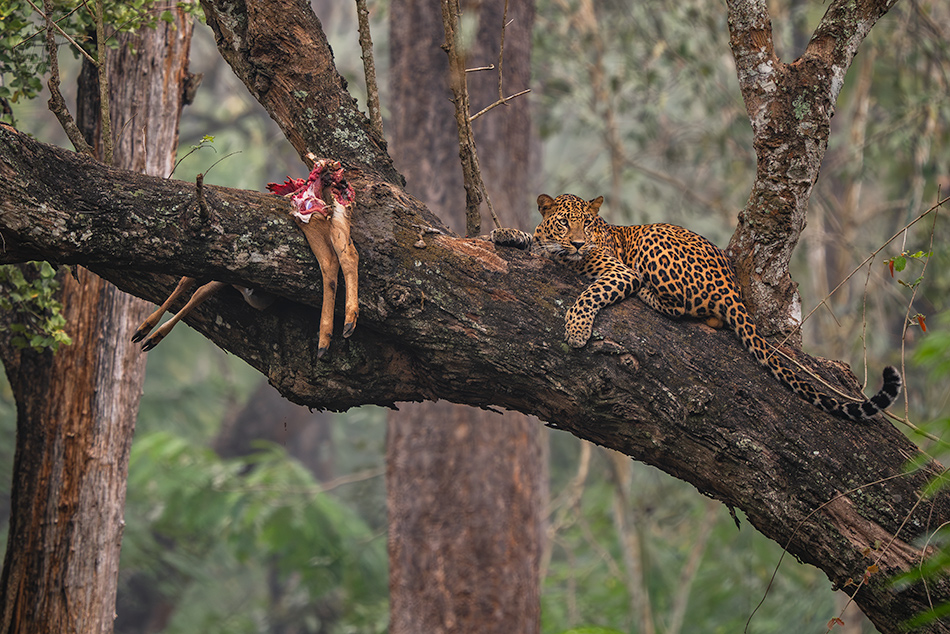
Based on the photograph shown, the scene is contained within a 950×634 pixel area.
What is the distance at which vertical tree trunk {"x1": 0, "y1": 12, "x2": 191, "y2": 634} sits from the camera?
532 centimetres

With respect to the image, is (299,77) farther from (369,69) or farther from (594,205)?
(594,205)

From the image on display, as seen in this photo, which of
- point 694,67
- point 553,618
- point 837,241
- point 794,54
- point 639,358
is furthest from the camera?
point 794,54

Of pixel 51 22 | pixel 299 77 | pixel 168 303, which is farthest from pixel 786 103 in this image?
pixel 51 22

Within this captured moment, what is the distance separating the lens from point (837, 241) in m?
12.3

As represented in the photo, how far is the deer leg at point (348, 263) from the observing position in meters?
3.81

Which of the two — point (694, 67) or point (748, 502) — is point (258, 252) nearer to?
point (748, 502)

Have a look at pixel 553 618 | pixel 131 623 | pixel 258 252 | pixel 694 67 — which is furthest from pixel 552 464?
pixel 258 252

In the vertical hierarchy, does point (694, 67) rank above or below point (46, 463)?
above

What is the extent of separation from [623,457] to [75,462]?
25.6 feet

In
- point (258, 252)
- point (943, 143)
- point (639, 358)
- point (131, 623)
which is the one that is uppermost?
point (943, 143)

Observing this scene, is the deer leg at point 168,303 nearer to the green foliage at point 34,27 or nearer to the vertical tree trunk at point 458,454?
the green foliage at point 34,27

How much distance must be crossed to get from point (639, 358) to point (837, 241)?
9399mm

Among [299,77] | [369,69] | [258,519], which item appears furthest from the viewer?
[258,519]

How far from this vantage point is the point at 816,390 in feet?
13.4
